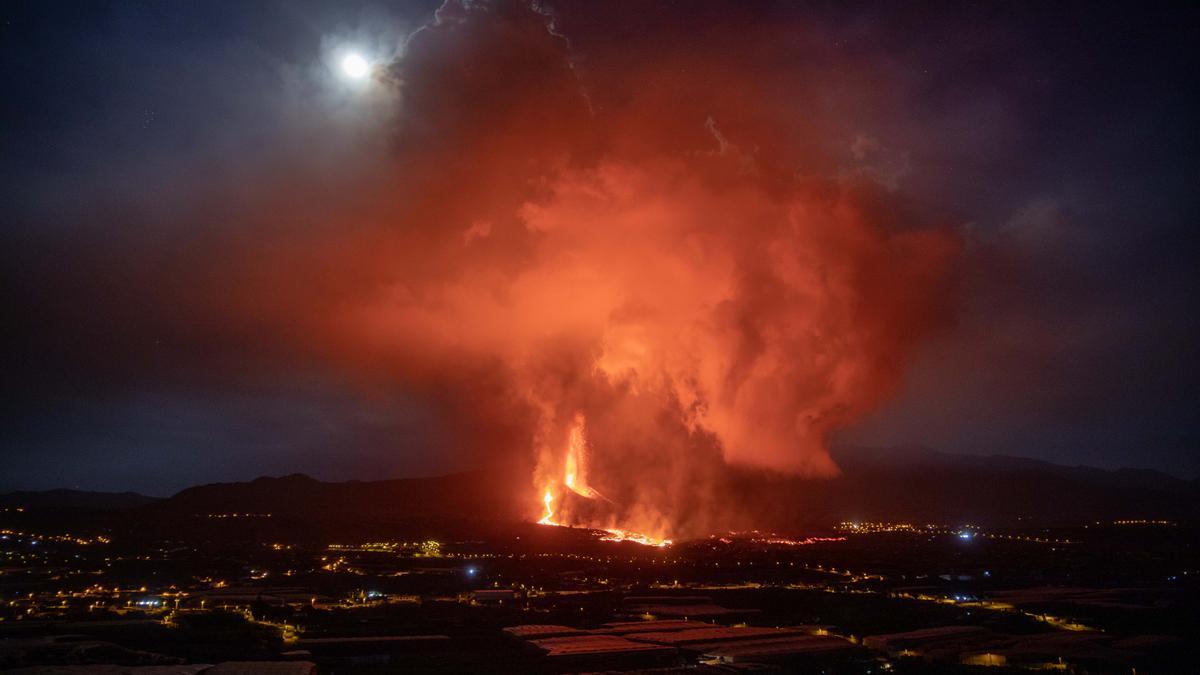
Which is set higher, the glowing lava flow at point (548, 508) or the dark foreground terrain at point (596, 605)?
the glowing lava flow at point (548, 508)

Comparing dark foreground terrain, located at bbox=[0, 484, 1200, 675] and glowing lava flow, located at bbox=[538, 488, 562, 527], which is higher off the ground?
glowing lava flow, located at bbox=[538, 488, 562, 527]

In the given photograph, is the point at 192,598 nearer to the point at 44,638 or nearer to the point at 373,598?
the point at 373,598

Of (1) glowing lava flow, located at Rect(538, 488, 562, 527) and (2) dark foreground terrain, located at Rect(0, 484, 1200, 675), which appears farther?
(1) glowing lava flow, located at Rect(538, 488, 562, 527)

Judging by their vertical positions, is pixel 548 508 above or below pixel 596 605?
above

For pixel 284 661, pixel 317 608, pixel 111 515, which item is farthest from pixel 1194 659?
pixel 111 515

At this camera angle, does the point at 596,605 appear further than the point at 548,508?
No

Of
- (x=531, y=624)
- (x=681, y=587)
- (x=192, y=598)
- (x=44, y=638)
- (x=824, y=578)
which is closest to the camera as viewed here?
(x=44, y=638)

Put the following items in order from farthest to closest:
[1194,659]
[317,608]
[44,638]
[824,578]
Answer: [824,578], [317,608], [44,638], [1194,659]

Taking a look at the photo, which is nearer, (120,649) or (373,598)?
(120,649)

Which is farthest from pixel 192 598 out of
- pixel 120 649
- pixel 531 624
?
pixel 531 624

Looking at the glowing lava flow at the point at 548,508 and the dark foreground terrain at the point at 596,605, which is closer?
the dark foreground terrain at the point at 596,605
